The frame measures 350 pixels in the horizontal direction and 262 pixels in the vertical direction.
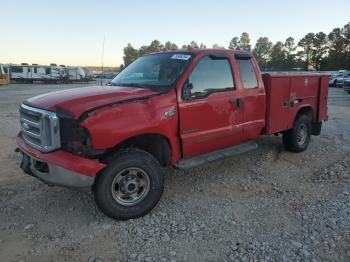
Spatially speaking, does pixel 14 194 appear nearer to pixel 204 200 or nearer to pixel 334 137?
pixel 204 200

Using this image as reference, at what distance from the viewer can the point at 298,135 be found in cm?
677

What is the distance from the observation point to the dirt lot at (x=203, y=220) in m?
3.35

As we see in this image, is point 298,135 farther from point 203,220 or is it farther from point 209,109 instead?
point 203,220

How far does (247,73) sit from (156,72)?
1.54 m

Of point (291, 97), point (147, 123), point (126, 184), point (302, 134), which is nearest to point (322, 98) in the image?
point (302, 134)

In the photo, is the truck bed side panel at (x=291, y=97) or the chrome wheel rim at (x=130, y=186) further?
the truck bed side panel at (x=291, y=97)

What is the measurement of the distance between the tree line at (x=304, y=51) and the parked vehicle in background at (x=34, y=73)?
23.4m

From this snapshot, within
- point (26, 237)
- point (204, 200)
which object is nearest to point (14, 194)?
point (26, 237)

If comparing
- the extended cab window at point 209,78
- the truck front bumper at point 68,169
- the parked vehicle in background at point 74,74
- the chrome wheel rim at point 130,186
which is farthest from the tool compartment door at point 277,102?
the parked vehicle in background at point 74,74

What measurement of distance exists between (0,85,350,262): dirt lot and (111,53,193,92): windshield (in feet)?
5.18

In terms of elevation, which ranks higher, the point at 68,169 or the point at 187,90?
the point at 187,90

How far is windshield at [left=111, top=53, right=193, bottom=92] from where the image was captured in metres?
4.48

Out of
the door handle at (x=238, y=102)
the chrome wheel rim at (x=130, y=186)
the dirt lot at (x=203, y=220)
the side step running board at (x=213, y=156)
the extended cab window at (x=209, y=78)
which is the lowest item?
the dirt lot at (x=203, y=220)

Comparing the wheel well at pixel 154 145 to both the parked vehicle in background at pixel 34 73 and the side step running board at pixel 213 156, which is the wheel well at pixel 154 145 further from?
the parked vehicle in background at pixel 34 73
